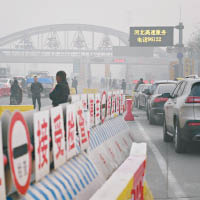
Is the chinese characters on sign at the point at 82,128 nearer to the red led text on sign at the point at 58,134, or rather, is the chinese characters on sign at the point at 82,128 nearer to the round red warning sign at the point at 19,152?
the red led text on sign at the point at 58,134

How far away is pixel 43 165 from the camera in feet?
17.5

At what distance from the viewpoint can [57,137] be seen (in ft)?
19.3

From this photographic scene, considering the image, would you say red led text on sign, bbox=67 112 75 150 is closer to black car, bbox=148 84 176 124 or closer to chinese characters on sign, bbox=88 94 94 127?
chinese characters on sign, bbox=88 94 94 127

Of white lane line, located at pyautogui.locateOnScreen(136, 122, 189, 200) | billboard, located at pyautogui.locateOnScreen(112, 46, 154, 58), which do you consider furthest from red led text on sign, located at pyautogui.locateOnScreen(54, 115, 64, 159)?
billboard, located at pyautogui.locateOnScreen(112, 46, 154, 58)

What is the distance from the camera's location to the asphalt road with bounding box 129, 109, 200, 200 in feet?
26.4

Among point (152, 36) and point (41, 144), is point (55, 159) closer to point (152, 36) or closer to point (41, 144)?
point (41, 144)

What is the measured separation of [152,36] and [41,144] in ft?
155

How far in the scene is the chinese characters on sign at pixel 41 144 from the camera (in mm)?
5098

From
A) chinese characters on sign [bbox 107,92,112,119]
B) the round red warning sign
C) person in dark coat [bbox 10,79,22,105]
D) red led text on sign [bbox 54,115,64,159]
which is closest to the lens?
the round red warning sign

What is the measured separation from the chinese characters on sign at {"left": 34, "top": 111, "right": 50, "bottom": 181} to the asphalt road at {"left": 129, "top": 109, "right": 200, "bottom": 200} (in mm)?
2696

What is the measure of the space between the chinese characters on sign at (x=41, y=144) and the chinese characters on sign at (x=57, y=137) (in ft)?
0.88

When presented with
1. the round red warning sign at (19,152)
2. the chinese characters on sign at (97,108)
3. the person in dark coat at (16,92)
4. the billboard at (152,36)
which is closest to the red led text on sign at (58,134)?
the round red warning sign at (19,152)

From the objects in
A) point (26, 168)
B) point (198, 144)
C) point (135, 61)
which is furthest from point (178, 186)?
point (135, 61)

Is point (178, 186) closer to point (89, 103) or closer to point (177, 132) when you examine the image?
point (89, 103)
